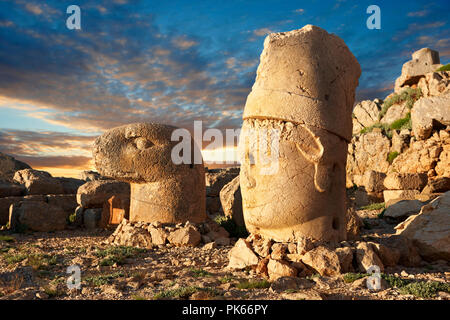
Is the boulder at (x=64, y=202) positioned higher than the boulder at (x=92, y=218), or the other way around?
the boulder at (x=64, y=202)

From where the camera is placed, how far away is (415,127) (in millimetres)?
14289

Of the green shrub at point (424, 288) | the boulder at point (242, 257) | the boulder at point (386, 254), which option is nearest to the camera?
the green shrub at point (424, 288)

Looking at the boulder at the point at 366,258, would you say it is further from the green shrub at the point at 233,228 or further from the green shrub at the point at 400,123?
the green shrub at the point at 400,123

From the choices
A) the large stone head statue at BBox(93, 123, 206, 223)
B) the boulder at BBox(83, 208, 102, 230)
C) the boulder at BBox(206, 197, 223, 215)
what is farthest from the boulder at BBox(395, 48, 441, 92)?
the boulder at BBox(83, 208, 102, 230)

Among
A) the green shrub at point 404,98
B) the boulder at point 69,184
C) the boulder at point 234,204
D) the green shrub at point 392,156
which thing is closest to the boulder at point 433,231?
the boulder at point 234,204

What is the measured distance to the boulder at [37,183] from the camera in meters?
11.0

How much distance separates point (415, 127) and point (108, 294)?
1421cm

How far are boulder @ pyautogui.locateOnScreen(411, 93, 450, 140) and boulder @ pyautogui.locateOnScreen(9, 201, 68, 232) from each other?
13261mm

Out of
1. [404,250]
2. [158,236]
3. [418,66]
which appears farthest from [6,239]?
[418,66]

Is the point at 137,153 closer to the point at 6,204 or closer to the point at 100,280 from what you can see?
the point at 100,280

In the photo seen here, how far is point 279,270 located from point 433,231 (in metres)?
2.91

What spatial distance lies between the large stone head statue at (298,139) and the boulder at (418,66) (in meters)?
21.1

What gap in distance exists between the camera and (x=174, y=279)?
416 centimetres
